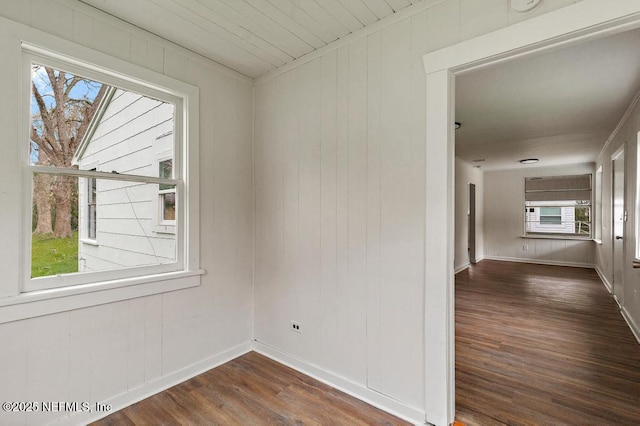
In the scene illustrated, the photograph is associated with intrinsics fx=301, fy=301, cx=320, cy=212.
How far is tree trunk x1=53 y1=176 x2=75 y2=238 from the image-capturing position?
188 centimetres

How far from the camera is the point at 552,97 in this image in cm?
315

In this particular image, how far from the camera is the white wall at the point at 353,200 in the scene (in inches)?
74.3

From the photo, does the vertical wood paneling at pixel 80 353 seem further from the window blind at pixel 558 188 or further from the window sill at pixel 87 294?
the window blind at pixel 558 188

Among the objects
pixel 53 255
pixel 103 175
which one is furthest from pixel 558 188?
pixel 53 255

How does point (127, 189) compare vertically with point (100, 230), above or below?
above

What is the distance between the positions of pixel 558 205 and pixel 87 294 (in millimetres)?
9601

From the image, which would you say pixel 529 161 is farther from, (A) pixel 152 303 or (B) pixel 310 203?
(A) pixel 152 303

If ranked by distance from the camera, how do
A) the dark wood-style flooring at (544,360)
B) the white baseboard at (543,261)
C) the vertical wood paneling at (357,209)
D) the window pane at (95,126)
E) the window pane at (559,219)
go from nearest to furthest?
the window pane at (95,126) < the dark wood-style flooring at (544,360) < the vertical wood paneling at (357,209) < the white baseboard at (543,261) < the window pane at (559,219)

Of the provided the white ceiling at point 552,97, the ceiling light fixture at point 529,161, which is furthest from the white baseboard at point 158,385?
the ceiling light fixture at point 529,161

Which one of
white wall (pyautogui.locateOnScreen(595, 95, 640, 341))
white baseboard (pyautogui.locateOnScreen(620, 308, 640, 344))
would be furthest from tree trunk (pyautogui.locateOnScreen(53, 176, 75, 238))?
white baseboard (pyautogui.locateOnScreen(620, 308, 640, 344))

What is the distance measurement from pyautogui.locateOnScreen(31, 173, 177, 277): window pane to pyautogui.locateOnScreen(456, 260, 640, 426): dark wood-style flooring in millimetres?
2461

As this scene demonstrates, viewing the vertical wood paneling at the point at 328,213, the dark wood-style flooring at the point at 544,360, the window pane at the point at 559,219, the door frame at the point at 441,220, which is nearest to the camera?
the door frame at the point at 441,220

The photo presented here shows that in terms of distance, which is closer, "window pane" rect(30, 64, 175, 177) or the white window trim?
the white window trim

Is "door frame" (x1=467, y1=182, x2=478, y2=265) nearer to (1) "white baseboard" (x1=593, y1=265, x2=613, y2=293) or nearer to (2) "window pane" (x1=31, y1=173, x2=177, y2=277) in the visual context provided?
(1) "white baseboard" (x1=593, y1=265, x2=613, y2=293)
